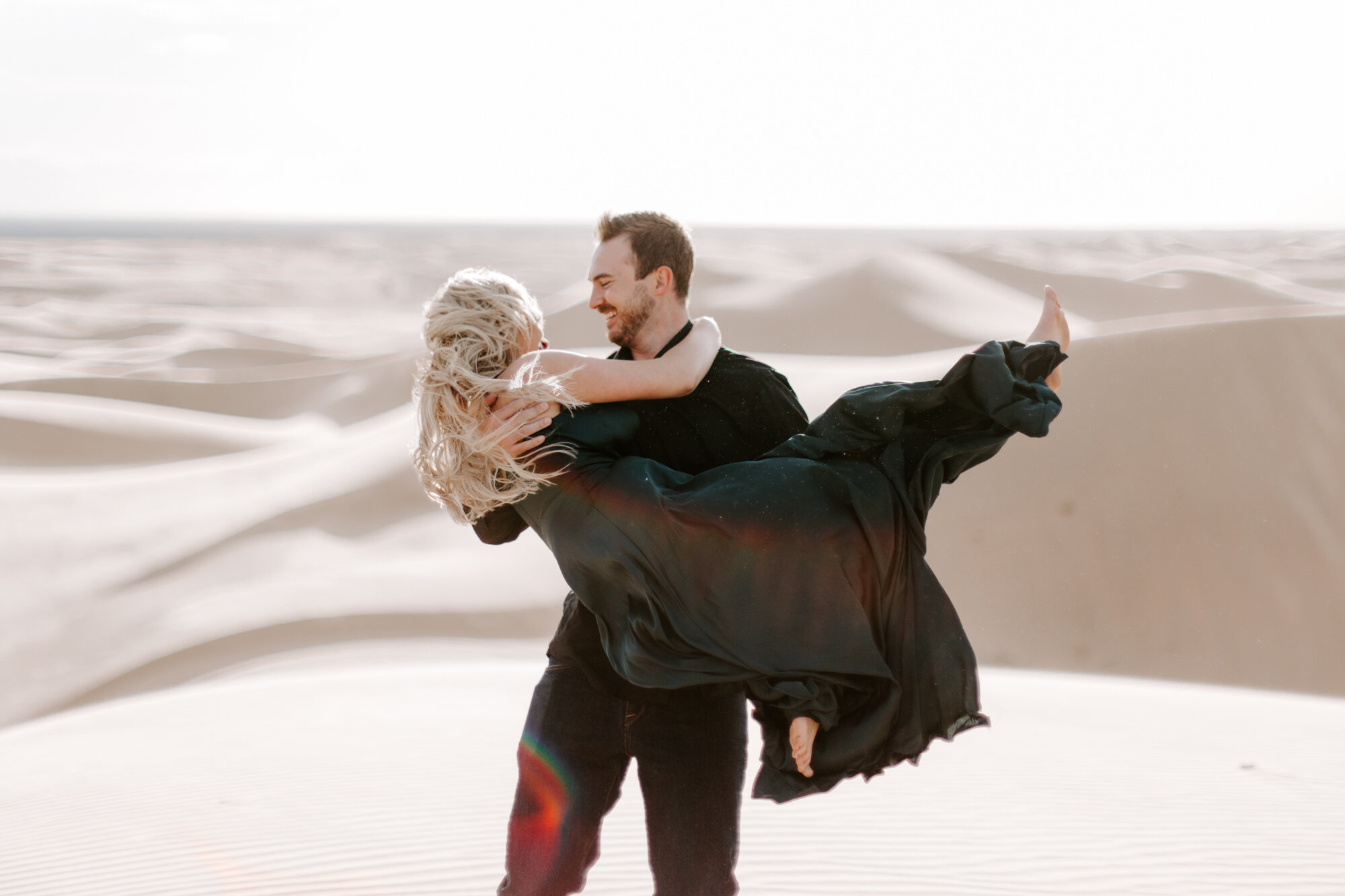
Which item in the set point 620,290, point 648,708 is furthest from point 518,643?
point 620,290

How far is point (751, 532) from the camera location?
9.41 ft

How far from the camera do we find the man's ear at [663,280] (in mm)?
3141

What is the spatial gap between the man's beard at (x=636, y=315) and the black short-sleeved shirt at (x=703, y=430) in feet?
0.33

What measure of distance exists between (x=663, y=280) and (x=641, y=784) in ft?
4.45

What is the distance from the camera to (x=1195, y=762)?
688 centimetres

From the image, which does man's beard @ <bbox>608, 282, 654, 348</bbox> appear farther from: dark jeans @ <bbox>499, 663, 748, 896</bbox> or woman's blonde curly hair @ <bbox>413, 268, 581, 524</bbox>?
dark jeans @ <bbox>499, 663, 748, 896</bbox>

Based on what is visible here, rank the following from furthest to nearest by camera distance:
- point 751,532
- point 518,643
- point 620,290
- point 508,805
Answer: point 518,643 < point 508,805 < point 620,290 < point 751,532

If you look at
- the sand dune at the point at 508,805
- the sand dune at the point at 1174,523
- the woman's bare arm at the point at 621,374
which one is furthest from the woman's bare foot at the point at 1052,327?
the sand dune at the point at 1174,523

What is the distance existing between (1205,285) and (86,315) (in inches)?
1433

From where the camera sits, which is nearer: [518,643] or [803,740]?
[803,740]

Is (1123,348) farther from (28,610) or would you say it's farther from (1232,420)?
(28,610)

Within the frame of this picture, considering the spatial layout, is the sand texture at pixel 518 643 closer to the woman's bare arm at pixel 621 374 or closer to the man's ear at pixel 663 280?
the woman's bare arm at pixel 621 374

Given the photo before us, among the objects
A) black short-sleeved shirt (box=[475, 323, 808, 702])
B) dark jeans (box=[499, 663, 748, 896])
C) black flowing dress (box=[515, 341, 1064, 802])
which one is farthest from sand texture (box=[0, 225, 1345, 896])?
black flowing dress (box=[515, 341, 1064, 802])

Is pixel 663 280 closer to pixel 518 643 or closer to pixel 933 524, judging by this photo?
pixel 518 643
